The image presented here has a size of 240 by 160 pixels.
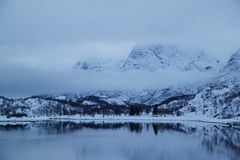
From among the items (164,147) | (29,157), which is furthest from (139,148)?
(29,157)

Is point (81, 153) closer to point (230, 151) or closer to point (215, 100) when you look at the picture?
point (230, 151)

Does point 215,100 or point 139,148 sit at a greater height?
point 215,100

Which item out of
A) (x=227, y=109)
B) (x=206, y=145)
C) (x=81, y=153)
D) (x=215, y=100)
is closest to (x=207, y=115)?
(x=215, y=100)

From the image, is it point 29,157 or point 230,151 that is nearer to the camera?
point 29,157

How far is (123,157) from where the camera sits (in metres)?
43.8

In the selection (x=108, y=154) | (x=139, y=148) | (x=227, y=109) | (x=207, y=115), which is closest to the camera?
(x=108, y=154)

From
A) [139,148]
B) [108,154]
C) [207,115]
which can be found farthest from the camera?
[207,115]

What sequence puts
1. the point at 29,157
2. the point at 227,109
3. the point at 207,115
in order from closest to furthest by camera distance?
the point at 29,157
the point at 227,109
the point at 207,115

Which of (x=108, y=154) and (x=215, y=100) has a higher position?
(x=215, y=100)

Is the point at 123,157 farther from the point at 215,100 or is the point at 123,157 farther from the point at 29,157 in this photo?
the point at 215,100

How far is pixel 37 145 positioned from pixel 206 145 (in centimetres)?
2109

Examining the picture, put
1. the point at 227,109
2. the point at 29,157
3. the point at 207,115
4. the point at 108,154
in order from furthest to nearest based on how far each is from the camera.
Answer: the point at 207,115, the point at 227,109, the point at 108,154, the point at 29,157

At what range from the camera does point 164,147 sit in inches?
2095

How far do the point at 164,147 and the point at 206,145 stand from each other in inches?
220
